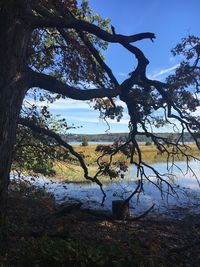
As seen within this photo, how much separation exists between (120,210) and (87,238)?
3201mm

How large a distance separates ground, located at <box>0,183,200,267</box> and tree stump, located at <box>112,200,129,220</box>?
375 mm

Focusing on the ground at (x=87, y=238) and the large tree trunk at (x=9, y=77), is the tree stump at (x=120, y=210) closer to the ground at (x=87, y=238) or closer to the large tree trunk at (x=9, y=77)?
the ground at (x=87, y=238)

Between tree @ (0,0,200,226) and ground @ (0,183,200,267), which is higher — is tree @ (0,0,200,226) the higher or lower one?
the higher one

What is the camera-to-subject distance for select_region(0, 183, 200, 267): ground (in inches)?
249

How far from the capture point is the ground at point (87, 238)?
20.7ft

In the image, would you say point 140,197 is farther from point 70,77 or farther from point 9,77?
point 9,77

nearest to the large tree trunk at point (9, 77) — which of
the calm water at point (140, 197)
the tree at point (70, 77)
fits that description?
the tree at point (70, 77)

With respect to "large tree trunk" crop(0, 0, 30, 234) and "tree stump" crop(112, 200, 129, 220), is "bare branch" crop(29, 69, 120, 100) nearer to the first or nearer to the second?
"large tree trunk" crop(0, 0, 30, 234)

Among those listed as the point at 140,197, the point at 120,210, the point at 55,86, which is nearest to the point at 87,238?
the point at 120,210

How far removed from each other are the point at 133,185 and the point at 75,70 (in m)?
11.4

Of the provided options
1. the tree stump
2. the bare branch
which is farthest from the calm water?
the bare branch

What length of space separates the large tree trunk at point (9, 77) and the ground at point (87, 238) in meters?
1.38

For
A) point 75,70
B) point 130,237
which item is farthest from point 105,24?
point 130,237

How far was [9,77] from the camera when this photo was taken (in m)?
8.21
